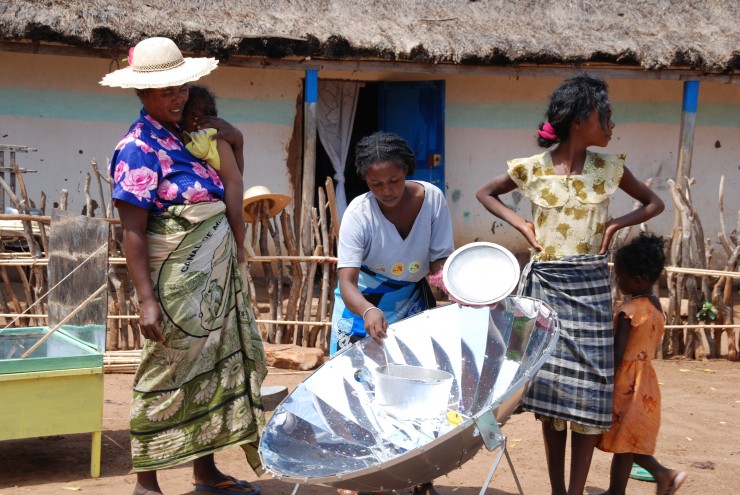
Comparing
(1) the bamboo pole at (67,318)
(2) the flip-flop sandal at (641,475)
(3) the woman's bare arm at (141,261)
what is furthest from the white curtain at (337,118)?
(3) the woman's bare arm at (141,261)

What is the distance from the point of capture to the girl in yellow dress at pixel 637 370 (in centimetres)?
331

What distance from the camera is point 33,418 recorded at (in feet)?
11.9

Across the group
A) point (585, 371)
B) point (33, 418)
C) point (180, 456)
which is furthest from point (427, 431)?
point (33, 418)

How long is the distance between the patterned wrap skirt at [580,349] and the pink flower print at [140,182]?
4.75 ft

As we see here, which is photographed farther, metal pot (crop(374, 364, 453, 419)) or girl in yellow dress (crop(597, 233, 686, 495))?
girl in yellow dress (crop(597, 233, 686, 495))

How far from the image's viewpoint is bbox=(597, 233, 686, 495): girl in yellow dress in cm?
331

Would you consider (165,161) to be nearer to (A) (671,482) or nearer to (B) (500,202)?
(B) (500,202)

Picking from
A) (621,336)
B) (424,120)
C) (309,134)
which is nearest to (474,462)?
(621,336)

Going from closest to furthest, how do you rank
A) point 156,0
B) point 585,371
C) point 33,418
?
point 585,371, point 33,418, point 156,0

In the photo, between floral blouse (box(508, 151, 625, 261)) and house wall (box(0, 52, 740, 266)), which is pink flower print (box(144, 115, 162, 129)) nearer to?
floral blouse (box(508, 151, 625, 261))

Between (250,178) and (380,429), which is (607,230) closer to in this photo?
(380,429)

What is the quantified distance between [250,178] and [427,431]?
6.72 metres

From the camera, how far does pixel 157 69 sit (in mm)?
3100

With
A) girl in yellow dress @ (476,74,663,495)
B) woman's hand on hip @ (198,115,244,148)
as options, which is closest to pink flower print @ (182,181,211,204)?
woman's hand on hip @ (198,115,244,148)
